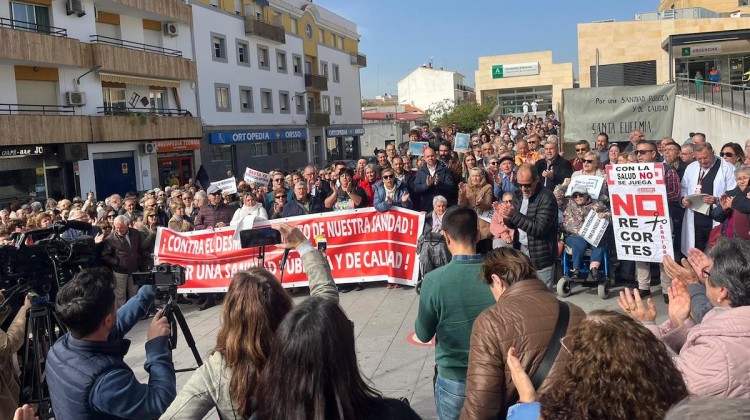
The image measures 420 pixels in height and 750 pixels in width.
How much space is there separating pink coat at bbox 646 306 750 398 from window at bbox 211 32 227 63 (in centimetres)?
3698

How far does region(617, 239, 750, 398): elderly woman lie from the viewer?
95.2 inches

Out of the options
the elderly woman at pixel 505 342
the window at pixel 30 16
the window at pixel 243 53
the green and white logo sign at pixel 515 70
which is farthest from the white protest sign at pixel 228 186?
the green and white logo sign at pixel 515 70

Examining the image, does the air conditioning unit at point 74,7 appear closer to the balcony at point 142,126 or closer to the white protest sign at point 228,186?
the balcony at point 142,126

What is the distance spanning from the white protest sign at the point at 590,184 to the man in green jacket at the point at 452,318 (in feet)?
16.4

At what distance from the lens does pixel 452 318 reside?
11.8ft

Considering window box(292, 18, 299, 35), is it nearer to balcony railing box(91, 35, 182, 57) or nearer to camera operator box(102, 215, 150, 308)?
balcony railing box(91, 35, 182, 57)

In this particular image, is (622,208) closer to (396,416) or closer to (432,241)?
(432,241)

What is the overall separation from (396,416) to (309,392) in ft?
1.01

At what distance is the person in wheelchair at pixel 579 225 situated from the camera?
8.08 meters

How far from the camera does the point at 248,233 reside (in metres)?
3.90

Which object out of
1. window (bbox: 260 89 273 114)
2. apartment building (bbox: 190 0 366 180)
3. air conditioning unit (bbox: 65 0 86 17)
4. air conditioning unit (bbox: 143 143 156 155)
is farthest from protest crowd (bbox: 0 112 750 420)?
window (bbox: 260 89 273 114)

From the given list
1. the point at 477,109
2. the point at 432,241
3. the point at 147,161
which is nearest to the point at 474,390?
the point at 432,241

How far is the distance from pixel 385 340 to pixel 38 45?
22.7 m

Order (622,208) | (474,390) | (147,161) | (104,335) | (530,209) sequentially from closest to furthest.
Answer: (474,390)
(104,335)
(530,209)
(622,208)
(147,161)
